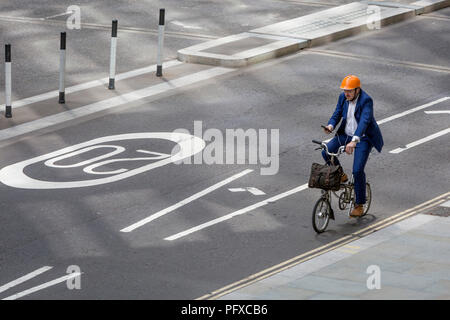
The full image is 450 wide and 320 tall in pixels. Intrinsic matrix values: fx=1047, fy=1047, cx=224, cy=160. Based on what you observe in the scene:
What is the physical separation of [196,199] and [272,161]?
7.09ft

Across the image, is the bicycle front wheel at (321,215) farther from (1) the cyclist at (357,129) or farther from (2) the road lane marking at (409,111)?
(2) the road lane marking at (409,111)

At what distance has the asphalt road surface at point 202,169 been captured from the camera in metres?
12.7

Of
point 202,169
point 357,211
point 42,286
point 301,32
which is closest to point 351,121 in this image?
point 357,211

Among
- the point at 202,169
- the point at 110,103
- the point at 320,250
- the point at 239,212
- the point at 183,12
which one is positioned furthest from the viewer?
the point at 183,12

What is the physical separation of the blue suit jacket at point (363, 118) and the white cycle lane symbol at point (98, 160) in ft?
11.2

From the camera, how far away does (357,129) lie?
551 inches

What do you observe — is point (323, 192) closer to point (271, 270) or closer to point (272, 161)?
point (271, 270)

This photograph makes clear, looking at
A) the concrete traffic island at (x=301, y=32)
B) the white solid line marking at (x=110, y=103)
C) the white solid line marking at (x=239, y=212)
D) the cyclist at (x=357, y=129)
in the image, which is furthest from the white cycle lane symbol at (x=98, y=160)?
the concrete traffic island at (x=301, y=32)

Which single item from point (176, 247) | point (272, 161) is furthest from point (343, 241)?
point (272, 161)

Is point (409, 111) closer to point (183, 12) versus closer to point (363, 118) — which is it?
point (363, 118)

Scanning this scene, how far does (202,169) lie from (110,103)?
14.4 ft

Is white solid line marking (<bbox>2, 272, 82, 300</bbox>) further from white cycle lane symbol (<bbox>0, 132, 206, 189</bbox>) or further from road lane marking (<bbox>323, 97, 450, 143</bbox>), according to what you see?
road lane marking (<bbox>323, 97, 450, 143</bbox>)

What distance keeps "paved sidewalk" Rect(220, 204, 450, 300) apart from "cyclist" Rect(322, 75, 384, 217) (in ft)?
2.44

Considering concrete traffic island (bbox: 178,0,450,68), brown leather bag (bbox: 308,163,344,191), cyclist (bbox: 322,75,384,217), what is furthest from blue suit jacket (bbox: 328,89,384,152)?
concrete traffic island (bbox: 178,0,450,68)
